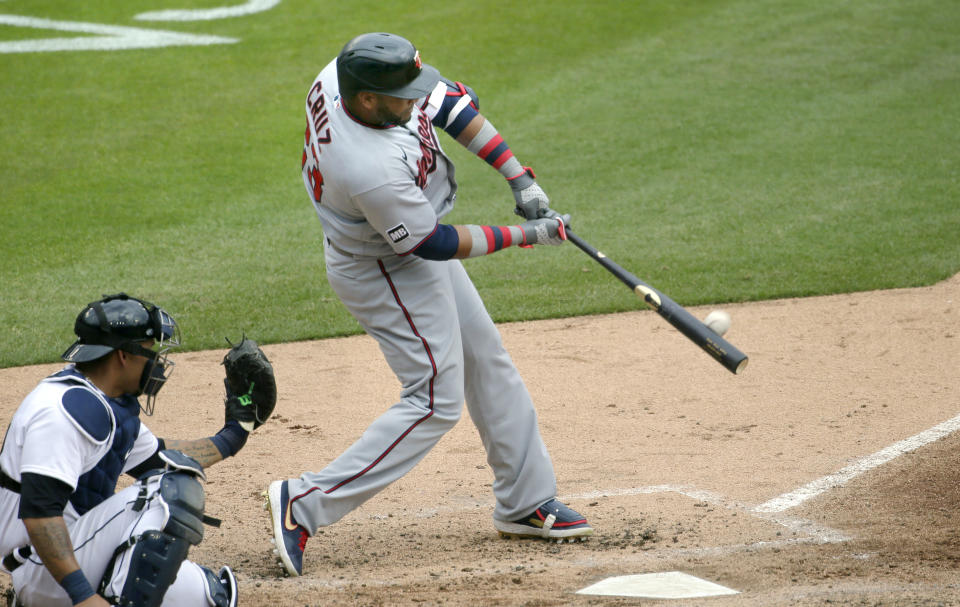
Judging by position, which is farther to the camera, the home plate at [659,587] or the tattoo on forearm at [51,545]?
the home plate at [659,587]

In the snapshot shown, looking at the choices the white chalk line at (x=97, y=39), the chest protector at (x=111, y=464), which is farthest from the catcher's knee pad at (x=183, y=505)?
the white chalk line at (x=97, y=39)

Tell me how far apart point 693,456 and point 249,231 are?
5.21 meters

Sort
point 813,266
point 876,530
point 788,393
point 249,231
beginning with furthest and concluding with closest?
point 249,231, point 813,266, point 788,393, point 876,530

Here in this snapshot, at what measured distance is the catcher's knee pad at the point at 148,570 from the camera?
2779mm

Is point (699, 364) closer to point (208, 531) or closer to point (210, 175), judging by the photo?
point (208, 531)

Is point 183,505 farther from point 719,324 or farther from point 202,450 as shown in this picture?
point 719,324

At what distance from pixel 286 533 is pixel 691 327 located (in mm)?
1517

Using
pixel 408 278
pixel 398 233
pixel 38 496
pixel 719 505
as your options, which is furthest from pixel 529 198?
pixel 38 496

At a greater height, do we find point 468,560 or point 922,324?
point 468,560

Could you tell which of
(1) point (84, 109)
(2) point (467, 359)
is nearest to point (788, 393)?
(2) point (467, 359)

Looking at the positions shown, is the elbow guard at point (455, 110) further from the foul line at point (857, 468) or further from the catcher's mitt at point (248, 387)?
the foul line at point (857, 468)

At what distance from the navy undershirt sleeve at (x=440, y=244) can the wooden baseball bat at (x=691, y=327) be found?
55cm

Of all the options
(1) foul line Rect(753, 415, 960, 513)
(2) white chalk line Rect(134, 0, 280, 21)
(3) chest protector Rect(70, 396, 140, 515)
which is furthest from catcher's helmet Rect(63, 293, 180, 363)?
(2) white chalk line Rect(134, 0, 280, 21)

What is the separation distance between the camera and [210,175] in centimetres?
1011
